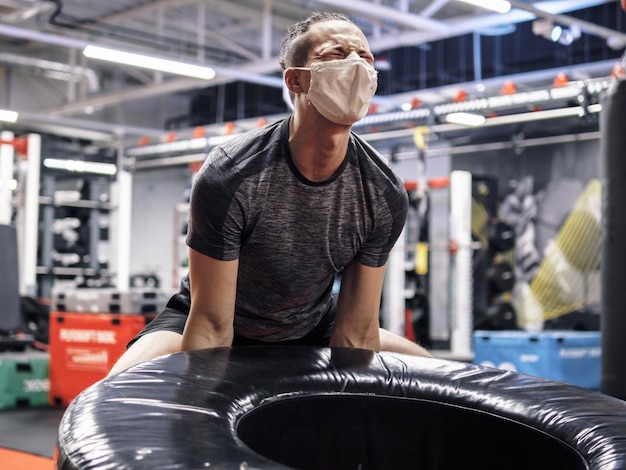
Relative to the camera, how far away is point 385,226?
1936mm

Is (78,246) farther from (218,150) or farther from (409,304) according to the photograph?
(218,150)

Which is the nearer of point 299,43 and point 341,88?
point 341,88

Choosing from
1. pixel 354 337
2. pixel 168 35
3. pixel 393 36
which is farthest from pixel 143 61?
pixel 354 337

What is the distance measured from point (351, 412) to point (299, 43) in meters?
0.85

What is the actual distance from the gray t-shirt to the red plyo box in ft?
9.56

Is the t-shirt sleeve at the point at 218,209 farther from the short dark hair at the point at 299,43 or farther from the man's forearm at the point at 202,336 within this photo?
the short dark hair at the point at 299,43

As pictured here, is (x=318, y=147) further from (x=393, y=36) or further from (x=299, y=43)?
(x=393, y=36)

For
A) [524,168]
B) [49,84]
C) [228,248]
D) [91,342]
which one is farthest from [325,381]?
[49,84]

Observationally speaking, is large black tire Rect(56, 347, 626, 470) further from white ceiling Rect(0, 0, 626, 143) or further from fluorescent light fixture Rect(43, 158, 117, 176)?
fluorescent light fixture Rect(43, 158, 117, 176)

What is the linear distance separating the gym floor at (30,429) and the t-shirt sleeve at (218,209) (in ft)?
6.41

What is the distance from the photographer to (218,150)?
Result: 180 cm

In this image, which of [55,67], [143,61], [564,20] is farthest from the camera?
[55,67]

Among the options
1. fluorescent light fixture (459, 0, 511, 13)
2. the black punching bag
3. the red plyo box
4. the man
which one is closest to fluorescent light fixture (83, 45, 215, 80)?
fluorescent light fixture (459, 0, 511, 13)

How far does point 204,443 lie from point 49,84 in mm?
14399
